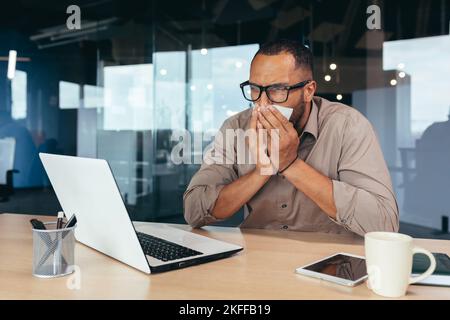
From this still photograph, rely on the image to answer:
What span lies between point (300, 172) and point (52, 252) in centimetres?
64

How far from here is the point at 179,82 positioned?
3.61 meters

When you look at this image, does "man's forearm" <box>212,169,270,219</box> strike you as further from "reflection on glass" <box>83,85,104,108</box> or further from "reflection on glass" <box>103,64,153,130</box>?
"reflection on glass" <box>83,85,104,108</box>

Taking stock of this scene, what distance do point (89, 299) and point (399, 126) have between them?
9.81 feet

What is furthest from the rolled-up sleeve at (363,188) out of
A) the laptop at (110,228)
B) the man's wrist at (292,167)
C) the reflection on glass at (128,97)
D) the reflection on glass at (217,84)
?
the reflection on glass at (128,97)

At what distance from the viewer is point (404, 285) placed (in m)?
0.65

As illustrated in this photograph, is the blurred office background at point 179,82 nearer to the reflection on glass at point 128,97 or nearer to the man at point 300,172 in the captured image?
the reflection on glass at point 128,97

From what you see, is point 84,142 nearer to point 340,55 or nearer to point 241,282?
point 340,55

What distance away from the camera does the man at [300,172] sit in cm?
109

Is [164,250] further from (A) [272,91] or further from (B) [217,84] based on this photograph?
(B) [217,84]

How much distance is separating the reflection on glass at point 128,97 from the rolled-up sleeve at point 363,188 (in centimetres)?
265

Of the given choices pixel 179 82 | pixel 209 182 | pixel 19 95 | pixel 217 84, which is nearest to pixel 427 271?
pixel 209 182

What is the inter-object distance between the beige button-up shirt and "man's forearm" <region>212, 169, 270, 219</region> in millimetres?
22

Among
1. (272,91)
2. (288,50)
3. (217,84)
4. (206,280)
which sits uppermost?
(217,84)

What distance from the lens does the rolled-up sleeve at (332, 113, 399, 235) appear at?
106 centimetres
